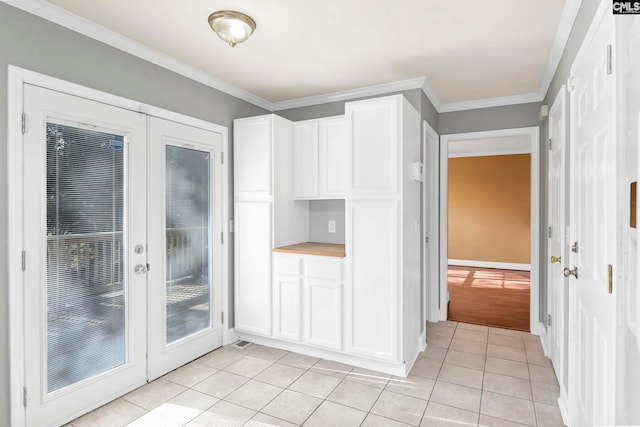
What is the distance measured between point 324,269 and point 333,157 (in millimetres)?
Answer: 1095

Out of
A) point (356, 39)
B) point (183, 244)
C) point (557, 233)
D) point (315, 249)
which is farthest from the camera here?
point (315, 249)

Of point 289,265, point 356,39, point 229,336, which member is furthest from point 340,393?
point 356,39

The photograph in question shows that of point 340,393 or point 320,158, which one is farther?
point 320,158

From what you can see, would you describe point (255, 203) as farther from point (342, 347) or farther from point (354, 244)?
point (342, 347)

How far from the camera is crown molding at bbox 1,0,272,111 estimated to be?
203 centimetres

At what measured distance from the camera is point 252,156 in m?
3.42

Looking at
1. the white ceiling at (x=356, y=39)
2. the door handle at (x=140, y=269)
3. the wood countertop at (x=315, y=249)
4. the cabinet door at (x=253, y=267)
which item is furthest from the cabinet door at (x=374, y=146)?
the door handle at (x=140, y=269)

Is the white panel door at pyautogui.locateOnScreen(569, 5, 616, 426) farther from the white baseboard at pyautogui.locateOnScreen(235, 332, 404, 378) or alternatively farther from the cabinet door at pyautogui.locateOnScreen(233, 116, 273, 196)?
the cabinet door at pyautogui.locateOnScreen(233, 116, 273, 196)

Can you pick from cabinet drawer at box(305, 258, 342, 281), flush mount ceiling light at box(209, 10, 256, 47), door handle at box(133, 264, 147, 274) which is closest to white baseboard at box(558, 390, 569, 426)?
cabinet drawer at box(305, 258, 342, 281)

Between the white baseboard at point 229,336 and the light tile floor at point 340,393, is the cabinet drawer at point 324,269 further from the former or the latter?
the white baseboard at point 229,336

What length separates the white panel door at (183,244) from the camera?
2760mm

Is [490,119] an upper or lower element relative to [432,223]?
upper

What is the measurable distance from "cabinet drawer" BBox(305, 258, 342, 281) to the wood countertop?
0.23 feet

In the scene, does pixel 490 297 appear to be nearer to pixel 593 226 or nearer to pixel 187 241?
pixel 593 226
